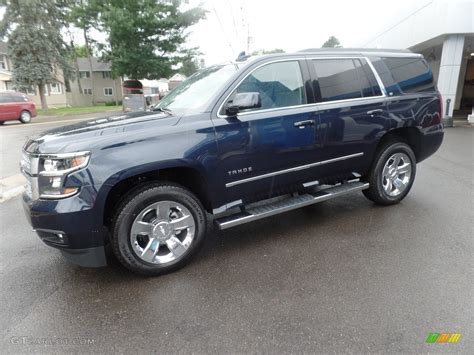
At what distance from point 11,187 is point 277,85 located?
211 inches

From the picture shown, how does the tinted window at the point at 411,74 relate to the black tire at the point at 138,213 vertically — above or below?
above

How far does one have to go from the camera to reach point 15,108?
18.1 m

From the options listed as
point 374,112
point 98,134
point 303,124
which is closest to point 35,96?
point 98,134

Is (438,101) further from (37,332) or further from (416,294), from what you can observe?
(37,332)

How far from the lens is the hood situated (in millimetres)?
2826

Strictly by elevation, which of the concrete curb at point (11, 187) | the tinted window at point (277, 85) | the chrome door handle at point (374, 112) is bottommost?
the concrete curb at point (11, 187)

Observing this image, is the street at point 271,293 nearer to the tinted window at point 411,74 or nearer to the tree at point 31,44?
the tinted window at point 411,74

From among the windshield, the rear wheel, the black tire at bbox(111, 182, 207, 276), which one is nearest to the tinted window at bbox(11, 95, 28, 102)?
the rear wheel

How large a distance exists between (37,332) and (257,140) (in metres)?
2.52

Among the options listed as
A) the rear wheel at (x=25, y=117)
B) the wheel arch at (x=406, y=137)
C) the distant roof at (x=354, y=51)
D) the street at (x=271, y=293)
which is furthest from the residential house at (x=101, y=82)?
the street at (x=271, y=293)

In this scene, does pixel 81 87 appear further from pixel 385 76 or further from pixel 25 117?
pixel 385 76

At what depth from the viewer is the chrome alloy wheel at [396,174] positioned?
Answer: 468 centimetres

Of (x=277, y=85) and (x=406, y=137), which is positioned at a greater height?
(x=277, y=85)

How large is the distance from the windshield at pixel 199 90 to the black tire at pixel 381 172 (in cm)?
234
